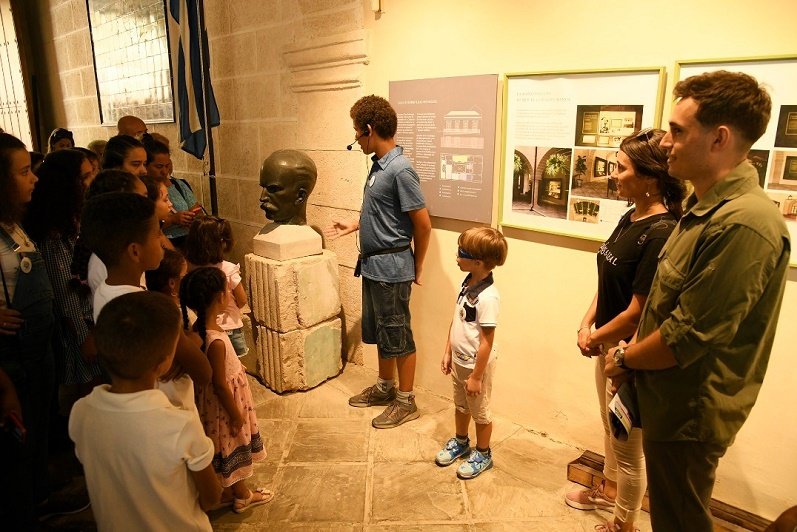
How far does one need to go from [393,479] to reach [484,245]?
1.20 meters

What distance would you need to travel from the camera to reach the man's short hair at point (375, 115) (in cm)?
273

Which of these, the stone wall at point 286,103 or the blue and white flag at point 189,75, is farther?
the blue and white flag at point 189,75

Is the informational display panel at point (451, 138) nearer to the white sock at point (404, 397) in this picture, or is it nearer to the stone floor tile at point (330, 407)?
the white sock at point (404, 397)

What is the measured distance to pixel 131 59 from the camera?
17.8 ft

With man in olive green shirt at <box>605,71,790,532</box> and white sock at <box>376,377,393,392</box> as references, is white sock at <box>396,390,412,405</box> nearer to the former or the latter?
white sock at <box>376,377,393,392</box>

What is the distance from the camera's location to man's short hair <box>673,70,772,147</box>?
1.33m

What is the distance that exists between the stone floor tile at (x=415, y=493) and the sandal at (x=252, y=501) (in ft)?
1.54

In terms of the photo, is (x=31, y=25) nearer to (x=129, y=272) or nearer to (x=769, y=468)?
(x=129, y=272)

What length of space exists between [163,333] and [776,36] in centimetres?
223

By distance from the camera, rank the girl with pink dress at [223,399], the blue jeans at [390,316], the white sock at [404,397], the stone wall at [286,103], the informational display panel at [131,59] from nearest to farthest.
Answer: the girl with pink dress at [223,399] → the blue jeans at [390,316] → the white sock at [404,397] → the stone wall at [286,103] → the informational display panel at [131,59]

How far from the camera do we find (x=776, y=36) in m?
1.90

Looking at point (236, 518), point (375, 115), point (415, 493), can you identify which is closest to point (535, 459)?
point (415, 493)

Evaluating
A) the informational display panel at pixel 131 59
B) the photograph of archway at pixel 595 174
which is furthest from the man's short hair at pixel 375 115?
the informational display panel at pixel 131 59

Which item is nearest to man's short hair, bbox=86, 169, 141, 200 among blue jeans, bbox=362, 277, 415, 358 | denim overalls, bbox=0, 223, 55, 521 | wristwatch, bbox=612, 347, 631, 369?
denim overalls, bbox=0, 223, 55, 521
